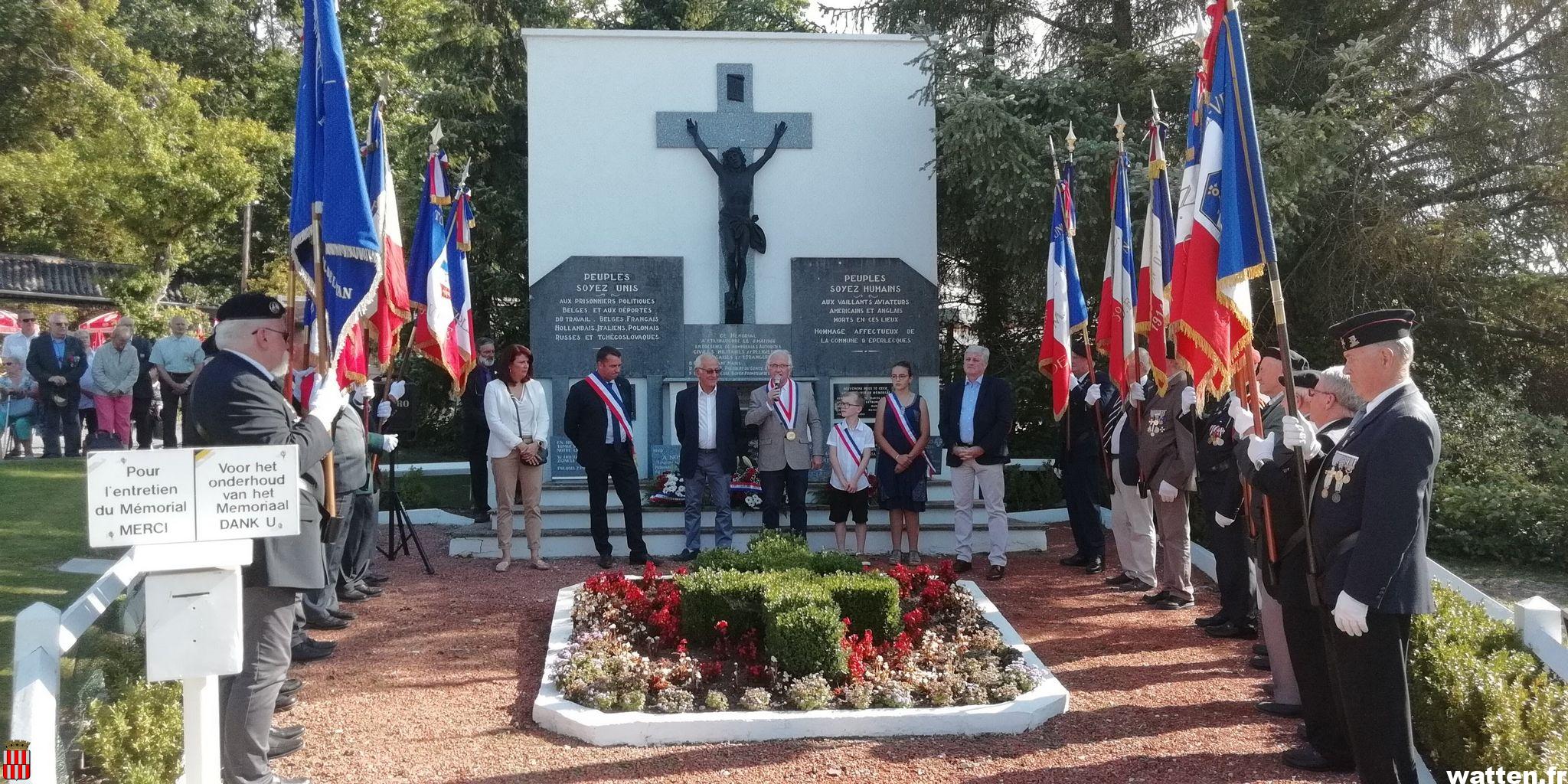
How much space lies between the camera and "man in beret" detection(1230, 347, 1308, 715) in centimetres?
502

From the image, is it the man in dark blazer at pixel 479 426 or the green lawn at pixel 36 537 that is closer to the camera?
the green lawn at pixel 36 537

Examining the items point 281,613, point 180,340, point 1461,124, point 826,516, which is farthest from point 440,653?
point 1461,124

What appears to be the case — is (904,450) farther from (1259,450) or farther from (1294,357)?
(1259,450)

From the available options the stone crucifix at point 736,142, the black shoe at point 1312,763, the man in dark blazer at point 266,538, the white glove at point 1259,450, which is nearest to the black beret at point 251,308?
the man in dark blazer at point 266,538

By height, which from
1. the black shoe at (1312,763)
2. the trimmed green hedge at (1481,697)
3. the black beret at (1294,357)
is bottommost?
the black shoe at (1312,763)

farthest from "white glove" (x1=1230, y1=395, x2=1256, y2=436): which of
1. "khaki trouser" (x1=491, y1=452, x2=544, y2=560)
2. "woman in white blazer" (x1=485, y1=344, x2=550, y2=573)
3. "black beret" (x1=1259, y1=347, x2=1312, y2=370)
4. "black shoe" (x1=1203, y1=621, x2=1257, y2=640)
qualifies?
"khaki trouser" (x1=491, y1=452, x2=544, y2=560)

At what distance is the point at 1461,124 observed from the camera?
39.4 ft

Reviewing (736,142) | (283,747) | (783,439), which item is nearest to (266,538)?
(283,747)

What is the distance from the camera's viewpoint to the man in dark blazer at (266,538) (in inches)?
174

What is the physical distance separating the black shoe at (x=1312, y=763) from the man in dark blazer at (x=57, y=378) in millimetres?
14499

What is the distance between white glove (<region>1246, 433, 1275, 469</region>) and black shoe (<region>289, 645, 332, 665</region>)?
18.1 ft

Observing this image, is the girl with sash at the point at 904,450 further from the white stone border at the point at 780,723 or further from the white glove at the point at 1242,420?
the white glove at the point at 1242,420

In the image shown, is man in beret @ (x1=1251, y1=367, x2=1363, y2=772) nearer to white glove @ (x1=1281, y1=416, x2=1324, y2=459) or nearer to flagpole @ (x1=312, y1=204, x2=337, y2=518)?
white glove @ (x1=1281, y1=416, x2=1324, y2=459)

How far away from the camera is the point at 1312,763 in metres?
4.91
